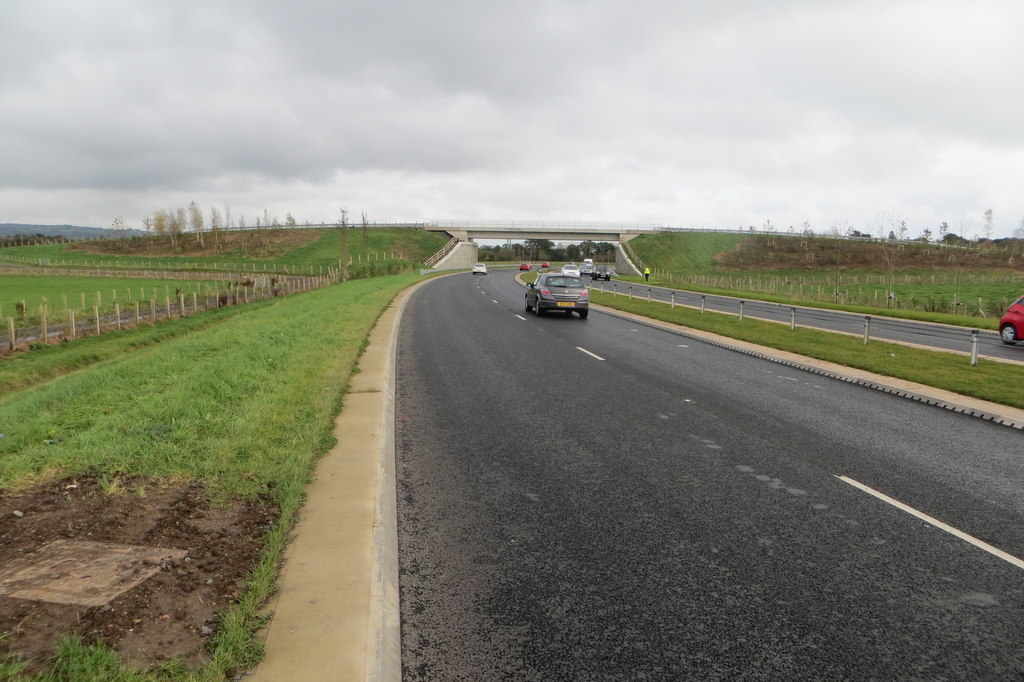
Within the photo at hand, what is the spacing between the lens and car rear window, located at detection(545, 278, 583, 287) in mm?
25000

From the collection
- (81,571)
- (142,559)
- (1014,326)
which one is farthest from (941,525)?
(1014,326)

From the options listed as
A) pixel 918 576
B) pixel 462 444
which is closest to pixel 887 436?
pixel 918 576

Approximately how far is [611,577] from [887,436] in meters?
5.76

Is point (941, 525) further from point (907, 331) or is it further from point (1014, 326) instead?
point (907, 331)

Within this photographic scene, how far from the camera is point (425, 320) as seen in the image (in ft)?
76.4

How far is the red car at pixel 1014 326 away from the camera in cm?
1914

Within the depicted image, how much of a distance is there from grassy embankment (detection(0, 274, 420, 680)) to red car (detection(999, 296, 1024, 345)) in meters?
19.8

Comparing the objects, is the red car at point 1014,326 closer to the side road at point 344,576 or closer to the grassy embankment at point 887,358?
the grassy embankment at point 887,358

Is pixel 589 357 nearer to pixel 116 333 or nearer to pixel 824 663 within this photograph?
pixel 824 663

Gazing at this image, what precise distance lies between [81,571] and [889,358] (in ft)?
52.5

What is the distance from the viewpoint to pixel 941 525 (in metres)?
5.26

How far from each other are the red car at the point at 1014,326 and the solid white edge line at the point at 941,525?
17622mm

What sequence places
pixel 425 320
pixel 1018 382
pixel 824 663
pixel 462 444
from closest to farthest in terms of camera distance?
pixel 824 663, pixel 462 444, pixel 1018 382, pixel 425 320

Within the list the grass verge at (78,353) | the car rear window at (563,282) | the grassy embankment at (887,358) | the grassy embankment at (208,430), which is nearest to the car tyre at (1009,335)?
the grassy embankment at (887,358)
